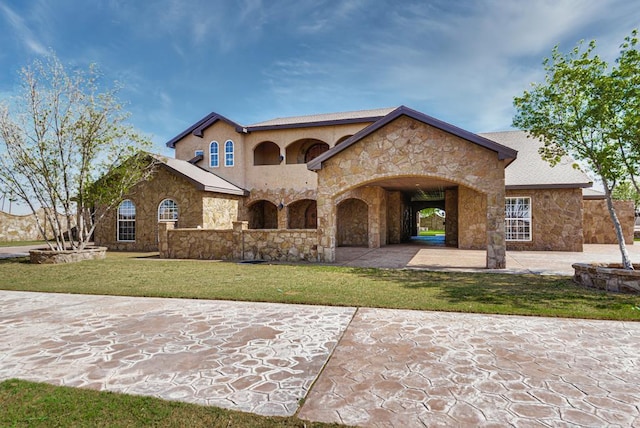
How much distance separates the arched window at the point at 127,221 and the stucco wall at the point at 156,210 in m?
0.27

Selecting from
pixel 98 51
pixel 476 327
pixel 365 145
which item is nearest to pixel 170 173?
pixel 98 51

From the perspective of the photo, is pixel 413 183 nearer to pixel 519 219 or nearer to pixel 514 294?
pixel 519 219

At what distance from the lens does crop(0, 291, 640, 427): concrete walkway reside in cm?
319

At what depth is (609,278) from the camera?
26.0 ft

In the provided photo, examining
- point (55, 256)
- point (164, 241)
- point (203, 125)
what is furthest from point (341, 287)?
point (203, 125)

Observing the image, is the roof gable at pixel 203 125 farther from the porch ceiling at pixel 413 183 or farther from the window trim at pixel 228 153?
the porch ceiling at pixel 413 183

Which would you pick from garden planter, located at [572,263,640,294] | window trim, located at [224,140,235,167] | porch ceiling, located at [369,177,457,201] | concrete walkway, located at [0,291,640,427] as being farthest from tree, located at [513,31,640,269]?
window trim, located at [224,140,235,167]

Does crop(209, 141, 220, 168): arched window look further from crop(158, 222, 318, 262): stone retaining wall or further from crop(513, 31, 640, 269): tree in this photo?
crop(513, 31, 640, 269): tree

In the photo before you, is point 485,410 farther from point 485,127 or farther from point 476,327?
point 485,127

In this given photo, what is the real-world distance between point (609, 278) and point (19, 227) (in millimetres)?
34816

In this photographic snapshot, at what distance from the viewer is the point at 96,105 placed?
14.4m

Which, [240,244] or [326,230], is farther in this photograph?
[240,244]

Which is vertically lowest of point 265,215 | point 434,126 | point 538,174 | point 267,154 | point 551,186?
point 265,215

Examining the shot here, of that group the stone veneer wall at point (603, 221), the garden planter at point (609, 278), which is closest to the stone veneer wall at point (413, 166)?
the garden planter at point (609, 278)
